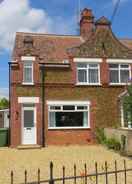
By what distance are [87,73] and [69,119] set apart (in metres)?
3.51

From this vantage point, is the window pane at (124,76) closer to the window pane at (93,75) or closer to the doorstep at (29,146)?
the window pane at (93,75)

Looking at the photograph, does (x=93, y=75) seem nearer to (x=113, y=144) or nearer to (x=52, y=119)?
(x=52, y=119)

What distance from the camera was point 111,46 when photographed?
25.3m

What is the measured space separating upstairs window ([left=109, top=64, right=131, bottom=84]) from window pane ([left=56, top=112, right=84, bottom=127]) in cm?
352

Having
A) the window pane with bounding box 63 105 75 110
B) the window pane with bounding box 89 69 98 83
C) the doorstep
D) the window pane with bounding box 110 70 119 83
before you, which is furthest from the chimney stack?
the doorstep

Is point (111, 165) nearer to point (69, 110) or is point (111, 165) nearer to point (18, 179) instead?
point (18, 179)

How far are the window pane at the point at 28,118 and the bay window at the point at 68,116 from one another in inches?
48.5

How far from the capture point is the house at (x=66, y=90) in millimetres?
23312

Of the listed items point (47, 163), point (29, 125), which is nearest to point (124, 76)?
point (29, 125)

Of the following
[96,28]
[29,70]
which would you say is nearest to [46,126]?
[29,70]

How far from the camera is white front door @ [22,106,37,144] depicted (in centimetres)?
2323

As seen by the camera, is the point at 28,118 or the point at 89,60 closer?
the point at 28,118

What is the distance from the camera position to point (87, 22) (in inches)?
1102

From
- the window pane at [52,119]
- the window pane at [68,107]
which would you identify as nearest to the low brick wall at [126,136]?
the window pane at [68,107]
